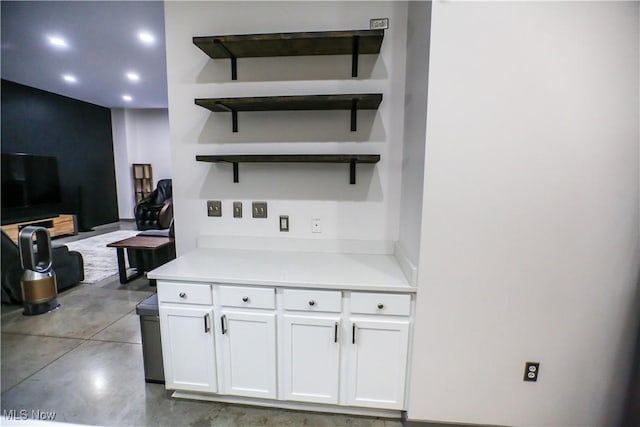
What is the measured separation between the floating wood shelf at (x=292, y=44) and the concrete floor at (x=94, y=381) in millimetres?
2014

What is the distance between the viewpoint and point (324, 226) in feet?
6.18

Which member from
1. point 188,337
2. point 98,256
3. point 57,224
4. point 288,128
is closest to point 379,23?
point 288,128

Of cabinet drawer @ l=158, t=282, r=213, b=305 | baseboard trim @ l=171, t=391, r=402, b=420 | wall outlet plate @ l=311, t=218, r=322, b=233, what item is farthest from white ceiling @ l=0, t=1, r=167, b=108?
baseboard trim @ l=171, t=391, r=402, b=420

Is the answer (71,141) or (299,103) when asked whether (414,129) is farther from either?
(71,141)

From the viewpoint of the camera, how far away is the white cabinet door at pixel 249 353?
148 centimetres

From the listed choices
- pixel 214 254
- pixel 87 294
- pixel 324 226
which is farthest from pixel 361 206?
pixel 87 294

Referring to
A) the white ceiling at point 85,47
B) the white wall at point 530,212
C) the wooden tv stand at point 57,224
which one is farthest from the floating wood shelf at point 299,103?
the wooden tv stand at point 57,224

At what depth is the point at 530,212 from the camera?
1.27 metres

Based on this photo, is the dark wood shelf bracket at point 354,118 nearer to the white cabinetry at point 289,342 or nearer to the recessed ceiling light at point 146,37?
the white cabinetry at point 289,342

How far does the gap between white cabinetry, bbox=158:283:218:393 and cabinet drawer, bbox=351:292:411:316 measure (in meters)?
0.77

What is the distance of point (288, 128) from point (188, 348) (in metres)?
1.43

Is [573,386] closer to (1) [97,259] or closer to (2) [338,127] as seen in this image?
(2) [338,127]

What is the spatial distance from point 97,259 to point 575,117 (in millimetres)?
5584

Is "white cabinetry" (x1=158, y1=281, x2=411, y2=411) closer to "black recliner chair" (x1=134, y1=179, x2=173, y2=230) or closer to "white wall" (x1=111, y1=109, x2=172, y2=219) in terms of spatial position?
"black recliner chair" (x1=134, y1=179, x2=173, y2=230)
